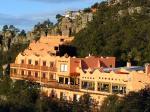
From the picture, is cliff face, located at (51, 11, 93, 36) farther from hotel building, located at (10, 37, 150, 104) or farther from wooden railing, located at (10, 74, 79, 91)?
wooden railing, located at (10, 74, 79, 91)

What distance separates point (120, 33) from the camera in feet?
252

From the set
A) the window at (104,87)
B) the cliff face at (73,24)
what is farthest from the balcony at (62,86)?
the cliff face at (73,24)

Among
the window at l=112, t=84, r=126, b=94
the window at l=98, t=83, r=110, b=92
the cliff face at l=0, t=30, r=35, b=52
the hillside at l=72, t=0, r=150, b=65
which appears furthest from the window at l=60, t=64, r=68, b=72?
the cliff face at l=0, t=30, r=35, b=52

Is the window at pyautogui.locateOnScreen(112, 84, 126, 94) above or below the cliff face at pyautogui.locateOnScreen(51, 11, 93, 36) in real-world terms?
below

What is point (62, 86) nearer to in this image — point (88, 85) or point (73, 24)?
point (88, 85)

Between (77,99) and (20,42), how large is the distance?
37654mm

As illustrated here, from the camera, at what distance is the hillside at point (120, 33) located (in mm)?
70438

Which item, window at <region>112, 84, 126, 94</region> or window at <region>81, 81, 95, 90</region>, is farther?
window at <region>81, 81, 95, 90</region>

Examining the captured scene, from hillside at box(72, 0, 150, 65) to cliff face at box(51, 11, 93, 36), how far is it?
1917 millimetres

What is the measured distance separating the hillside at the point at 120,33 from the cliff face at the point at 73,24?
1.92m

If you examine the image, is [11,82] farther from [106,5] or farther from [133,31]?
[106,5]

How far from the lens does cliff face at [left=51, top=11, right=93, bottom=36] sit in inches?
3506

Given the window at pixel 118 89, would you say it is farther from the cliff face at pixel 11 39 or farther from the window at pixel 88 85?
the cliff face at pixel 11 39

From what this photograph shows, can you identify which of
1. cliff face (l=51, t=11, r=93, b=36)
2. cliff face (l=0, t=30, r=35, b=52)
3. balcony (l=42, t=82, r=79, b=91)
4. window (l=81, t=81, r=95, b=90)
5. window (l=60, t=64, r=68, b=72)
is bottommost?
balcony (l=42, t=82, r=79, b=91)
